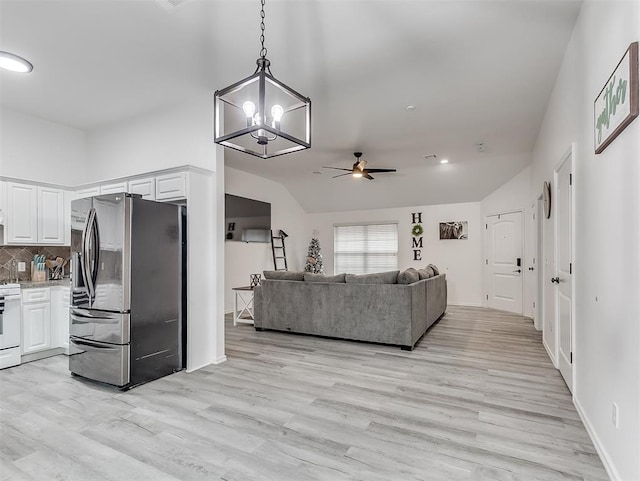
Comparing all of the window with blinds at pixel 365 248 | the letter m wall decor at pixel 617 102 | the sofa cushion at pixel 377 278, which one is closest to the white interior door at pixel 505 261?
the window with blinds at pixel 365 248

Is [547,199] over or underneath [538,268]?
over

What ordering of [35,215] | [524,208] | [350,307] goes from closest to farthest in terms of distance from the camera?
1. [35,215]
2. [350,307]
3. [524,208]

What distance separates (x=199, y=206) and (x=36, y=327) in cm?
237

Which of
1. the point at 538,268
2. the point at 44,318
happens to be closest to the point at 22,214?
the point at 44,318

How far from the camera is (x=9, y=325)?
3.68 m

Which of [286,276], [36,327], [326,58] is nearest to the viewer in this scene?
[326,58]

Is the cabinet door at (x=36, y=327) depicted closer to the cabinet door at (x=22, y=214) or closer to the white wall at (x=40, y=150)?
the cabinet door at (x=22, y=214)

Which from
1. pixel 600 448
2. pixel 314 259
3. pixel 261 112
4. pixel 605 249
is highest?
pixel 261 112

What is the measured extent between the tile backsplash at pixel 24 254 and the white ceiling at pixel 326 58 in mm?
1676

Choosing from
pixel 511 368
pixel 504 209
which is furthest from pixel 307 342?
pixel 504 209

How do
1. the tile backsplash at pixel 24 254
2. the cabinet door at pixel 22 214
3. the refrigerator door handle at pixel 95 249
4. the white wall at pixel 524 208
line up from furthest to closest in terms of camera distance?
the white wall at pixel 524 208, the tile backsplash at pixel 24 254, the cabinet door at pixel 22 214, the refrigerator door handle at pixel 95 249

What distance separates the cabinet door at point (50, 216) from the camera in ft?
14.2

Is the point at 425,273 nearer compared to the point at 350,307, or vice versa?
the point at 350,307

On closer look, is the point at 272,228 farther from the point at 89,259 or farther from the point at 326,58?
the point at 326,58
